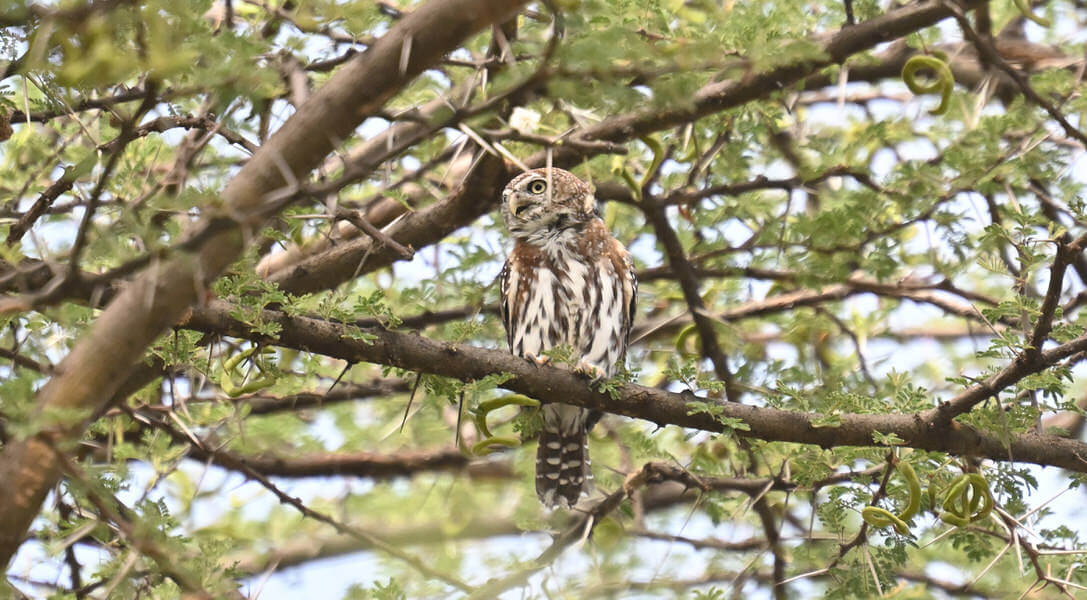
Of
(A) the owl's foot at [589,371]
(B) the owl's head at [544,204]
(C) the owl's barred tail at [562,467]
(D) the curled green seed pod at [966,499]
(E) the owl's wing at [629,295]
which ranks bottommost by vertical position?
(D) the curled green seed pod at [966,499]

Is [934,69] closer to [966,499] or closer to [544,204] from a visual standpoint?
[966,499]

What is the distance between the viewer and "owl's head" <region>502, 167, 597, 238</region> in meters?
4.88

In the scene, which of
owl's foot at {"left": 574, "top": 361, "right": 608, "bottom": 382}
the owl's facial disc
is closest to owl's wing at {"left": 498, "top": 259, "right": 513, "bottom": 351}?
the owl's facial disc

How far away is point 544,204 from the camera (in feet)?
16.0

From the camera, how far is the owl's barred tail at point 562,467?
4.98m

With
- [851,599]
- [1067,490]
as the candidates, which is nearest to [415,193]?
[851,599]

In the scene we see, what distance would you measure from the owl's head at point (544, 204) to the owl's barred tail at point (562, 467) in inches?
33.3

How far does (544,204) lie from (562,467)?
112cm

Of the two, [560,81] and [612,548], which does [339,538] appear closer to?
[612,548]

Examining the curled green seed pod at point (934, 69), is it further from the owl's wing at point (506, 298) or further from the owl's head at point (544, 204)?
the owl's wing at point (506, 298)

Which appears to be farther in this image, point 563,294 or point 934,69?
point 563,294

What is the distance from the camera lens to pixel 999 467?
3645 mm

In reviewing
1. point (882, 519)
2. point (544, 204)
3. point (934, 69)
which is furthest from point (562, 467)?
point (934, 69)

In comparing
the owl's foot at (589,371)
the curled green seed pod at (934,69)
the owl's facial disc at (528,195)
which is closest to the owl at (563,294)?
the owl's facial disc at (528,195)
